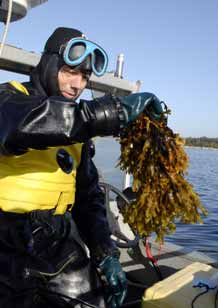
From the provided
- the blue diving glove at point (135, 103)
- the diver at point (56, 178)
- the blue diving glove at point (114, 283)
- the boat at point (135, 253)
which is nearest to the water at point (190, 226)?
the boat at point (135, 253)

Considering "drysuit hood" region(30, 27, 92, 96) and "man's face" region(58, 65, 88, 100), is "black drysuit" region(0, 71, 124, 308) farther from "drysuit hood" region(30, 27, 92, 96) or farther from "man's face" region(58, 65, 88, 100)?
"man's face" region(58, 65, 88, 100)

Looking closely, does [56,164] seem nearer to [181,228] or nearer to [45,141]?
[45,141]

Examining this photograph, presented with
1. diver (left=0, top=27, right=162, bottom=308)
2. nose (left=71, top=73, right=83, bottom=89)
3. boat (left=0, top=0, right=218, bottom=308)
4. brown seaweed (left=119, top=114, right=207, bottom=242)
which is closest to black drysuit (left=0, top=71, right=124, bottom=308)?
diver (left=0, top=27, right=162, bottom=308)

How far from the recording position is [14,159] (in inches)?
88.8

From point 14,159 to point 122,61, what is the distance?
2729mm

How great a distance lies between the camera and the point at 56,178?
95.3 inches

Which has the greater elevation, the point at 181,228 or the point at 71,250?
the point at 71,250

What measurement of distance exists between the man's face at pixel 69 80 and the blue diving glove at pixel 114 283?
1.22 meters

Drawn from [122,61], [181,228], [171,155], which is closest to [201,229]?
[181,228]

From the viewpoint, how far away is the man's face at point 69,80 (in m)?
2.60

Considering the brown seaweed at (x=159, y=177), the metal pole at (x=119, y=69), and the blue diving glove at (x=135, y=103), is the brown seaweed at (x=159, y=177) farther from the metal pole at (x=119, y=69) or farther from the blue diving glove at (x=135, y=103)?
the metal pole at (x=119, y=69)

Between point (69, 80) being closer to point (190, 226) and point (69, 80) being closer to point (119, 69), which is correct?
point (119, 69)

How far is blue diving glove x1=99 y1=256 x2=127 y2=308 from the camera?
2.75 metres

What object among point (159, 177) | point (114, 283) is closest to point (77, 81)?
point (159, 177)
